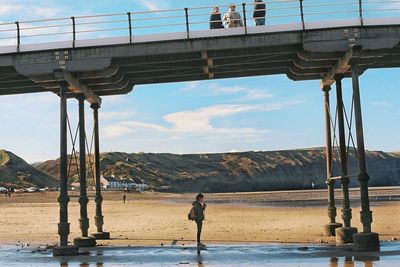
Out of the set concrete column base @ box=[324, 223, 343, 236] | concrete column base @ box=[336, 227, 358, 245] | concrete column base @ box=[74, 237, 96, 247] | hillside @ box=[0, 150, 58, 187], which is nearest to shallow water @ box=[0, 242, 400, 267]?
concrete column base @ box=[74, 237, 96, 247]

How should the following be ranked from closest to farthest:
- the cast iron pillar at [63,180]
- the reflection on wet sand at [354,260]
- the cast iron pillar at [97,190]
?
the reflection on wet sand at [354,260] < the cast iron pillar at [63,180] < the cast iron pillar at [97,190]

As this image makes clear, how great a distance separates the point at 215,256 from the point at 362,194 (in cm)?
511

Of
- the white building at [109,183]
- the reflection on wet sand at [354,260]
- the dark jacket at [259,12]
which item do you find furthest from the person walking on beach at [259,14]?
the white building at [109,183]

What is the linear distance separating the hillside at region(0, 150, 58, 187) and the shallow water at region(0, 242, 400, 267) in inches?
4562

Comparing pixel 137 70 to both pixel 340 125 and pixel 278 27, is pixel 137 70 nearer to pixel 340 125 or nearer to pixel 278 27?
pixel 278 27

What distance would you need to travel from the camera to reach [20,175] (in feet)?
443

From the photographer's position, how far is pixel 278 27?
1752 centimetres

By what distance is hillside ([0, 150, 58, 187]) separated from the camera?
425 ft

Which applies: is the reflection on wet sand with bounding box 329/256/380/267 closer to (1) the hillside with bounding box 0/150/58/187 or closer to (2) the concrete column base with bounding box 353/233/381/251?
(2) the concrete column base with bounding box 353/233/381/251

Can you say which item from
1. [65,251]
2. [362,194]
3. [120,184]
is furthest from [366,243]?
[120,184]

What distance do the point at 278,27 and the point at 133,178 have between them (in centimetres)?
13173

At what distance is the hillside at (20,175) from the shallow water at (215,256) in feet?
380

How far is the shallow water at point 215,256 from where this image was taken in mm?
13852

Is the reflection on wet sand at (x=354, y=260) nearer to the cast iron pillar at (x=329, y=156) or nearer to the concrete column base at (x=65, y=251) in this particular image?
the cast iron pillar at (x=329, y=156)
